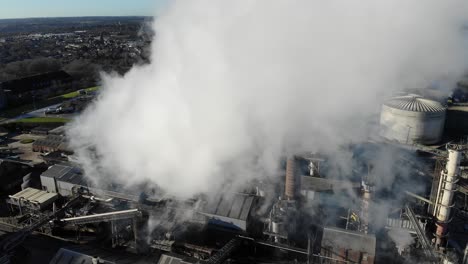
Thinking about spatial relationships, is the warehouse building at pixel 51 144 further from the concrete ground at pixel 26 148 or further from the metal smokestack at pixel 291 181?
the metal smokestack at pixel 291 181

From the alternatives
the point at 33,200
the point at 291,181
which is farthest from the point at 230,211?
the point at 33,200

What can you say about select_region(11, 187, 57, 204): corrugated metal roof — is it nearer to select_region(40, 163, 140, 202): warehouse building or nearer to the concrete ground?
select_region(40, 163, 140, 202): warehouse building

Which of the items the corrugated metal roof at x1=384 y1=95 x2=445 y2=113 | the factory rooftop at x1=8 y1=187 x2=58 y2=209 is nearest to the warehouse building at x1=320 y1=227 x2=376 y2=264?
the factory rooftop at x1=8 y1=187 x2=58 y2=209

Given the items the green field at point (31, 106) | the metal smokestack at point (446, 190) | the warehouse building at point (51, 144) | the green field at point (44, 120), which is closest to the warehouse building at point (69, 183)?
the warehouse building at point (51, 144)

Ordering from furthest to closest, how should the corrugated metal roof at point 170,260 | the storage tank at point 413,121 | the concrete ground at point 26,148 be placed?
the storage tank at point 413,121, the concrete ground at point 26,148, the corrugated metal roof at point 170,260

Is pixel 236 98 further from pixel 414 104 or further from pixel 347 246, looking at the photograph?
pixel 414 104

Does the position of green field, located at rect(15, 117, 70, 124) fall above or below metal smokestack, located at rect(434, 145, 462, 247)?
below
